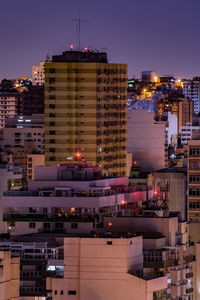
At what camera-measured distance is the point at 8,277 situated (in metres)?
47.1

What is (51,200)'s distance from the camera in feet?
266

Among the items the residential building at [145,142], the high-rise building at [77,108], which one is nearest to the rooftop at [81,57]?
the high-rise building at [77,108]

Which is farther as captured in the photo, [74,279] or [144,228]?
[144,228]

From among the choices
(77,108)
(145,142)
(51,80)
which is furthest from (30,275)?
(145,142)

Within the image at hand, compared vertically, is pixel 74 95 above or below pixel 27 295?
above

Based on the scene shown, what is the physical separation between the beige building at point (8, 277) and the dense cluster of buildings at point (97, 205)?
5cm

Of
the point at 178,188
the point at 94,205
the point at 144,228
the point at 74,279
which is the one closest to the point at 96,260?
the point at 74,279

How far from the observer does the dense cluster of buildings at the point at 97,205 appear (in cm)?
5956

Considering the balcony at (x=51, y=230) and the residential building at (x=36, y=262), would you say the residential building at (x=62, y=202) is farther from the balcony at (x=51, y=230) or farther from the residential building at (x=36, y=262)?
the residential building at (x=36, y=262)

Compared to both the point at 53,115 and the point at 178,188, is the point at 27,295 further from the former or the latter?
the point at 53,115

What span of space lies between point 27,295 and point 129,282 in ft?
17.9

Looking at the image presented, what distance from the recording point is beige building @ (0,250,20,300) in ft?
153

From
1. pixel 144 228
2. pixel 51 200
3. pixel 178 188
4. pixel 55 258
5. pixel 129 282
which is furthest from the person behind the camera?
pixel 178 188

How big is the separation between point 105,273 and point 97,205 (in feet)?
71.6
